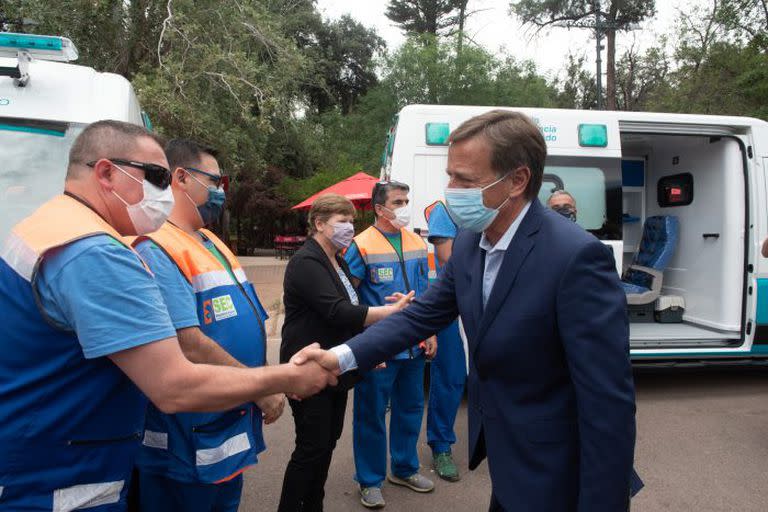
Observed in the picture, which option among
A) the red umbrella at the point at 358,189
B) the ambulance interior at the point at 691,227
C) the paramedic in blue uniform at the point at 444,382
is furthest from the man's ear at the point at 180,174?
the red umbrella at the point at 358,189

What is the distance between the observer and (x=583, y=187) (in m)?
5.71

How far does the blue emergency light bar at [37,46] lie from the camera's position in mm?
3849

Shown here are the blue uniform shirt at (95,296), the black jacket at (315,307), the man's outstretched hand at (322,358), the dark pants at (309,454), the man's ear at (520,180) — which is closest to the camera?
the blue uniform shirt at (95,296)

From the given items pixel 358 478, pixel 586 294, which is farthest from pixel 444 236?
pixel 586 294

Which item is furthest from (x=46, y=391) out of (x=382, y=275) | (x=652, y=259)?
(x=652, y=259)

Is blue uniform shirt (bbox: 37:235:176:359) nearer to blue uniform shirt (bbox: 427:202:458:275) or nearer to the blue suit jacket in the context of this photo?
the blue suit jacket

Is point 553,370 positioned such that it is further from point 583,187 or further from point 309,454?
point 583,187

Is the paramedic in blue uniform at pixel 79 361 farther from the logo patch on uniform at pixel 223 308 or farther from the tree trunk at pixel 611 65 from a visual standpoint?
the tree trunk at pixel 611 65

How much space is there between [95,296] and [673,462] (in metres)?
4.40

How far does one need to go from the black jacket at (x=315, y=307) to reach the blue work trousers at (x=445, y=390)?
4.14ft

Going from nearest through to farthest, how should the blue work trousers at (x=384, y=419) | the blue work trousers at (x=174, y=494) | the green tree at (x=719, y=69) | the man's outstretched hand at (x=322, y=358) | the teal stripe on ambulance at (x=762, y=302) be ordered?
1. the blue work trousers at (x=174, y=494)
2. the man's outstretched hand at (x=322, y=358)
3. the blue work trousers at (x=384, y=419)
4. the teal stripe on ambulance at (x=762, y=302)
5. the green tree at (x=719, y=69)

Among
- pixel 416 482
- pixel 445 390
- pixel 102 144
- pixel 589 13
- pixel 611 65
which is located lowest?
pixel 416 482

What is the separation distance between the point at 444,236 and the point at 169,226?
2216 millimetres

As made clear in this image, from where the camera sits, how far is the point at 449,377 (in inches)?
170
